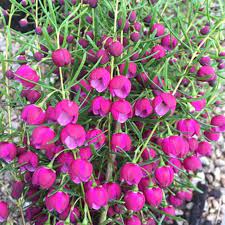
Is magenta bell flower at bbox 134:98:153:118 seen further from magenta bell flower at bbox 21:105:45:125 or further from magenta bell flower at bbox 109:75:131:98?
magenta bell flower at bbox 21:105:45:125

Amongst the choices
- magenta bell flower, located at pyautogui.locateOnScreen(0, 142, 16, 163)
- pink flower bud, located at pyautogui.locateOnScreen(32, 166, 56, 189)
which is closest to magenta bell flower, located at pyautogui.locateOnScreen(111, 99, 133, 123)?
pink flower bud, located at pyautogui.locateOnScreen(32, 166, 56, 189)

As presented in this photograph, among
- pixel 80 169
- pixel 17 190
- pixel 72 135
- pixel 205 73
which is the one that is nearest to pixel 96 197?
pixel 80 169

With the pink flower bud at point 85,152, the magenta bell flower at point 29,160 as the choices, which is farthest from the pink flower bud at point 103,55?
the magenta bell flower at point 29,160

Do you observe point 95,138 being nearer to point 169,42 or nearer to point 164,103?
point 164,103

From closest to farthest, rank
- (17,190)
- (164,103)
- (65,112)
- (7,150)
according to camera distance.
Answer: (65,112)
(164,103)
(7,150)
(17,190)

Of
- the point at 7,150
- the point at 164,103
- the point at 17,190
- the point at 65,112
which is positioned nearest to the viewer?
the point at 65,112

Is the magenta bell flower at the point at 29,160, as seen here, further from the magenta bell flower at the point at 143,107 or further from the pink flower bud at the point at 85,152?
the magenta bell flower at the point at 143,107

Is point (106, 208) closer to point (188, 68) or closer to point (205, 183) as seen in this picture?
point (188, 68)
